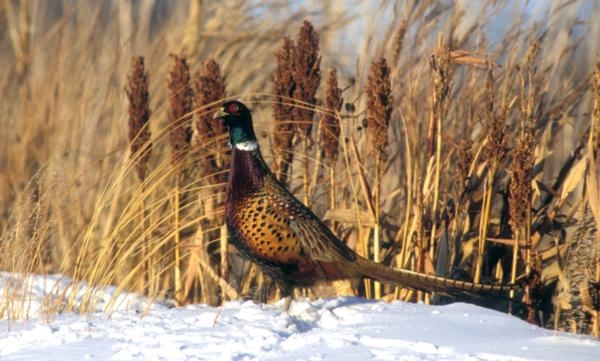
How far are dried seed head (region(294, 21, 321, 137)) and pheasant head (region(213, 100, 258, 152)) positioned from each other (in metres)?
0.31

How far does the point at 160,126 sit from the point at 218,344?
319 cm

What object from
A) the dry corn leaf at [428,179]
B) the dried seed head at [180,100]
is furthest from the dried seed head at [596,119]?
the dried seed head at [180,100]

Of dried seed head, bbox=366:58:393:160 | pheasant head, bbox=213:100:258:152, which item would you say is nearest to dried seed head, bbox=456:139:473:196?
dried seed head, bbox=366:58:393:160

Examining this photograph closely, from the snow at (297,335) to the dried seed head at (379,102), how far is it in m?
0.71

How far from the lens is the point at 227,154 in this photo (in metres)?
4.98

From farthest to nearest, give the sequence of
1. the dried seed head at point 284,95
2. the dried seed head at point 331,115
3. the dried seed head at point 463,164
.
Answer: the dried seed head at point 284,95 → the dried seed head at point 331,115 → the dried seed head at point 463,164

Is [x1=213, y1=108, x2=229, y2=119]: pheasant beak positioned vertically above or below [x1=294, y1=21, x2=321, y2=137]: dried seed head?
below

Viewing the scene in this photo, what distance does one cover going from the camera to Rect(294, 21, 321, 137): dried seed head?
4.38 meters

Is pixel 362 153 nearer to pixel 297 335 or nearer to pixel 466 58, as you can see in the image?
pixel 466 58

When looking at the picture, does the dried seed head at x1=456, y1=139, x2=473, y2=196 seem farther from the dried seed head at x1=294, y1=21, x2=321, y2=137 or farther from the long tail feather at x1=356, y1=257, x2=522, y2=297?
the dried seed head at x1=294, y1=21, x2=321, y2=137

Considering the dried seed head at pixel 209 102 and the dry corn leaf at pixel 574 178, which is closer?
the dry corn leaf at pixel 574 178

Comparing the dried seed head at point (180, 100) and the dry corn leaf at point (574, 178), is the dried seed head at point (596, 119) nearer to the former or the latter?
the dry corn leaf at point (574, 178)

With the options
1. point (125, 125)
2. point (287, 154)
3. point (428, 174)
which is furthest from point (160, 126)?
point (428, 174)

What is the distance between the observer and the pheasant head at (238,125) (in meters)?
4.11
